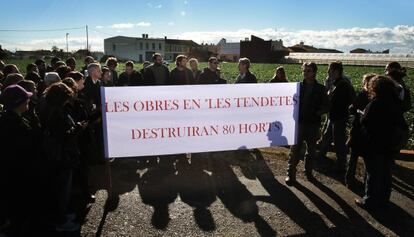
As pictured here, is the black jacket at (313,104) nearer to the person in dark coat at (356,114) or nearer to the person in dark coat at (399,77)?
the person in dark coat at (356,114)

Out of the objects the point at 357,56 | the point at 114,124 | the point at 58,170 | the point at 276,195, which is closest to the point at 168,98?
the point at 114,124

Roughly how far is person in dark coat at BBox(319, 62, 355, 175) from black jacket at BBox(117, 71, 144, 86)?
4.47m

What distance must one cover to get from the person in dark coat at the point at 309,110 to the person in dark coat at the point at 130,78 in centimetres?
426

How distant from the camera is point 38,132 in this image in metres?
4.57

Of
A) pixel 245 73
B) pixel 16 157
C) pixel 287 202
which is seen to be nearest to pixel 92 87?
pixel 16 157

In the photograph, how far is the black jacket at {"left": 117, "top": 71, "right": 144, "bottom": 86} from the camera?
9.10 meters

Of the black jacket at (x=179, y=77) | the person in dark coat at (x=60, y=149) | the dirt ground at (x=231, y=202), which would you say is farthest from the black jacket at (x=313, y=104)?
the person in dark coat at (x=60, y=149)

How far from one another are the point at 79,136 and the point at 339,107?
15.2ft

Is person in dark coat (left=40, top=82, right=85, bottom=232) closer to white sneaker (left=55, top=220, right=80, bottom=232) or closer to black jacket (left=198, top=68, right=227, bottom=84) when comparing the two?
white sneaker (left=55, top=220, right=80, bottom=232)

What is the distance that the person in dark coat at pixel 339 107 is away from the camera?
22.7ft

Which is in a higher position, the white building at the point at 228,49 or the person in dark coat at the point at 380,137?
the white building at the point at 228,49

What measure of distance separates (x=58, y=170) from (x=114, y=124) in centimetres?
115

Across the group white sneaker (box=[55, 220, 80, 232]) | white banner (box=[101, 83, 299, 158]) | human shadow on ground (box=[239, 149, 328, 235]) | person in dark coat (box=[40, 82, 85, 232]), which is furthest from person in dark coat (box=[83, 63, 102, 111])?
human shadow on ground (box=[239, 149, 328, 235])

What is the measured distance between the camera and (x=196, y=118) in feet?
19.8
